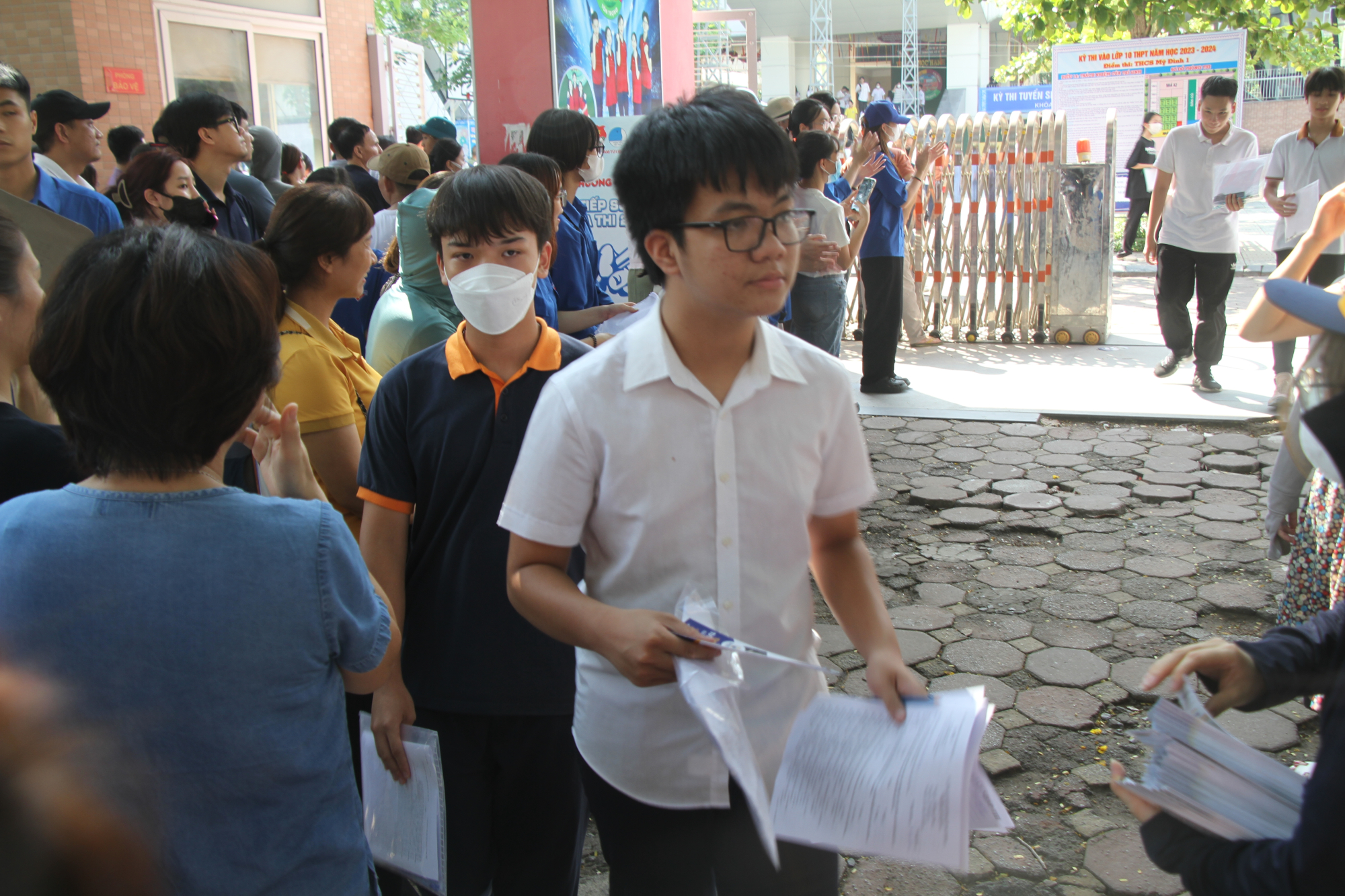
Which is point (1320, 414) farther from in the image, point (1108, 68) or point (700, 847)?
point (1108, 68)

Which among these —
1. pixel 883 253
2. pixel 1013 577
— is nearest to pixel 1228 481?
pixel 1013 577

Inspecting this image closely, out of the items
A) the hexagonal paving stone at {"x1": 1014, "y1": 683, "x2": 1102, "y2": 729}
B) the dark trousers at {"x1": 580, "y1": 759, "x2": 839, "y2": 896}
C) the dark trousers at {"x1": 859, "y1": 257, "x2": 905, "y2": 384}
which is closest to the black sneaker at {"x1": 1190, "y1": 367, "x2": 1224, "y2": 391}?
the dark trousers at {"x1": 859, "y1": 257, "x2": 905, "y2": 384}

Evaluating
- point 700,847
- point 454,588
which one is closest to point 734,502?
point 700,847

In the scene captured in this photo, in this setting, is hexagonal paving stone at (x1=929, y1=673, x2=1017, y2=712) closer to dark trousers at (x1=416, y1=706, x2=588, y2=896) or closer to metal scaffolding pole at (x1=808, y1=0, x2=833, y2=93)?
dark trousers at (x1=416, y1=706, x2=588, y2=896)

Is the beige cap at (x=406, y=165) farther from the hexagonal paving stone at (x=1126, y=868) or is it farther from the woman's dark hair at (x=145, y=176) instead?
the hexagonal paving stone at (x=1126, y=868)

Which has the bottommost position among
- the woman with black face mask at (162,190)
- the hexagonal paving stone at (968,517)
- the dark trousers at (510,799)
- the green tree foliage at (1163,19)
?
the hexagonal paving stone at (968,517)

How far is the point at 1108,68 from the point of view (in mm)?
12188

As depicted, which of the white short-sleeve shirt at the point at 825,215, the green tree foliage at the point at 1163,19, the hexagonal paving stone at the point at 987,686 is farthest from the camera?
the green tree foliage at the point at 1163,19

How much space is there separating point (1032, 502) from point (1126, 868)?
2.89 m

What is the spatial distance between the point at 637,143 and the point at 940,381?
6.70m

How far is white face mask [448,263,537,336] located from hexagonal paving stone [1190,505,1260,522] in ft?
13.6

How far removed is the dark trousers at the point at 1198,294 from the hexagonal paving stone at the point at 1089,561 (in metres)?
3.42

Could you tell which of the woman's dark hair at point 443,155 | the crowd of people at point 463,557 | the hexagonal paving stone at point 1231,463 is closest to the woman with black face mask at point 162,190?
the crowd of people at point 463,557

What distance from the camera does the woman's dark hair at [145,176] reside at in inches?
147
